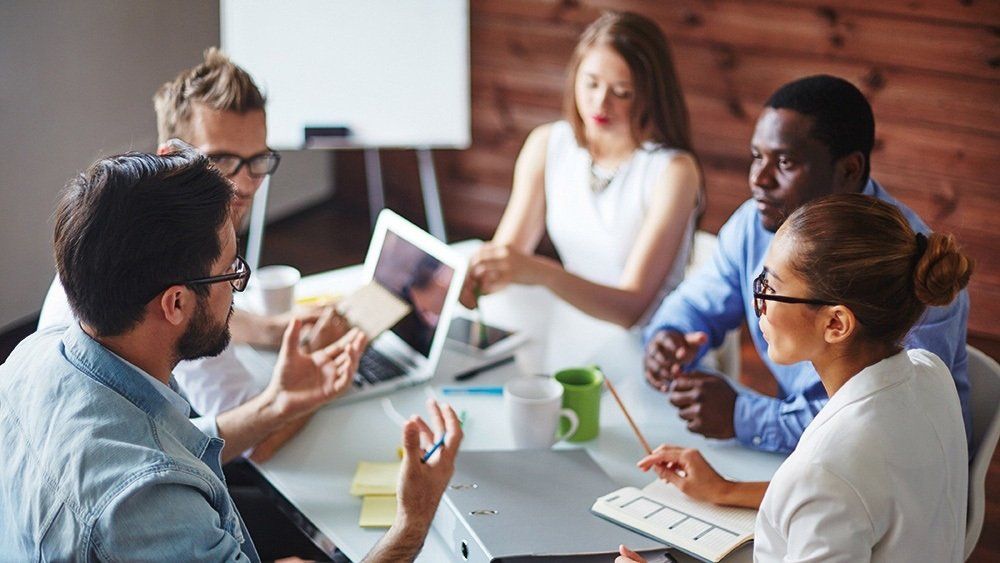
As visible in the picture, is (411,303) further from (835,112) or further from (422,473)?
(835,112)

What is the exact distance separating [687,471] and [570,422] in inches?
10.2

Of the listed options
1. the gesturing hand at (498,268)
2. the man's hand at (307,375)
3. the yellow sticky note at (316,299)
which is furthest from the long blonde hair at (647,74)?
the man's hand at (307,375)

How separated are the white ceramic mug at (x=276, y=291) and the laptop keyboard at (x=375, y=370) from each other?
282 millimetres

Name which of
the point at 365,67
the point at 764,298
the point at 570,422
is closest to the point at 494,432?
the point at 570,422

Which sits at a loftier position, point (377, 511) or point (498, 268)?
point (498, 268)

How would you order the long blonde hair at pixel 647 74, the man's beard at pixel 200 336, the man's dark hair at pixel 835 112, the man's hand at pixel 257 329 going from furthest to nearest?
the long blonde hair at pixel 647 74 < the man's hand at pixel 257 329 < the man's dark hair at pixel 835 112 < the man's beard at pixel 200 336

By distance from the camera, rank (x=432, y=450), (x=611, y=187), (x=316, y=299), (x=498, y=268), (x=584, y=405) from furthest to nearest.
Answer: (x=611, y=187) < (x=316, y=299) < (x=498, y=268) < (x=584, y=405) < (x=432, y=450)

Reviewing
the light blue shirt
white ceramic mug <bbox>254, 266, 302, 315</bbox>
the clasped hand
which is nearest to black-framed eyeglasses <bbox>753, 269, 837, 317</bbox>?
the light blue shirt

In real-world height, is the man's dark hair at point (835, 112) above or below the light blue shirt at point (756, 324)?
above

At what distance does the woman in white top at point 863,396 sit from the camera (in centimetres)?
119

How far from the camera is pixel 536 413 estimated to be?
163 centimetres

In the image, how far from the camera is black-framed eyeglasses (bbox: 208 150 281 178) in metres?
1.89

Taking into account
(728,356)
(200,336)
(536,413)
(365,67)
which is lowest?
(728,356)

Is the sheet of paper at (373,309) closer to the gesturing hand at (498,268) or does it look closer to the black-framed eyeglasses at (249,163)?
the gesturing hand at (498,268)
